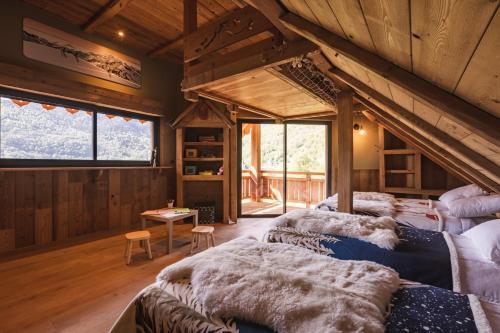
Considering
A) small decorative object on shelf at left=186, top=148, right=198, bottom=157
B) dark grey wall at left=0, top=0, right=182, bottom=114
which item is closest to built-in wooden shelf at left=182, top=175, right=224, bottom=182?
small decorative object on shelf at left=186, top=148, right=198, bottom=157

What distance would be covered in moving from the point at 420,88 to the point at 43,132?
4077mm

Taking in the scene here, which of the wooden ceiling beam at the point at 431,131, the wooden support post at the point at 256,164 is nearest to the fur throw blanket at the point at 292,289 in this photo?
the wooden ceiling beam at the point at 431,131

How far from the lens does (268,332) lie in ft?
2.56

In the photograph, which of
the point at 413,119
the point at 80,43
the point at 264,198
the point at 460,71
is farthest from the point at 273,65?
the point at 264,198

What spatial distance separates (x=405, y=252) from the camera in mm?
1504

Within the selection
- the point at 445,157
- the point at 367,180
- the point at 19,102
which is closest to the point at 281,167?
the point at 367,180

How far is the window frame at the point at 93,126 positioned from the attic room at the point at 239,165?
0.06ft

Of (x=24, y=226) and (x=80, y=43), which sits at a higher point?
(x=80, y=43)

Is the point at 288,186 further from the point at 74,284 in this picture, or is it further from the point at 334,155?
the point at 74,284

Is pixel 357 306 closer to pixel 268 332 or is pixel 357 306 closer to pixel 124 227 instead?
pixel 268 332

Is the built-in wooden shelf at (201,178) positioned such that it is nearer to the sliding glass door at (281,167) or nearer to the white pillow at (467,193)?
the sliding glass door at (281,167)

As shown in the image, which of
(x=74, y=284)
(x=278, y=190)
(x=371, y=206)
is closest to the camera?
(x=74, y=284)

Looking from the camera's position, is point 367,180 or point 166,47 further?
point 367,180

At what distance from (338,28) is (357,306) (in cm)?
117
